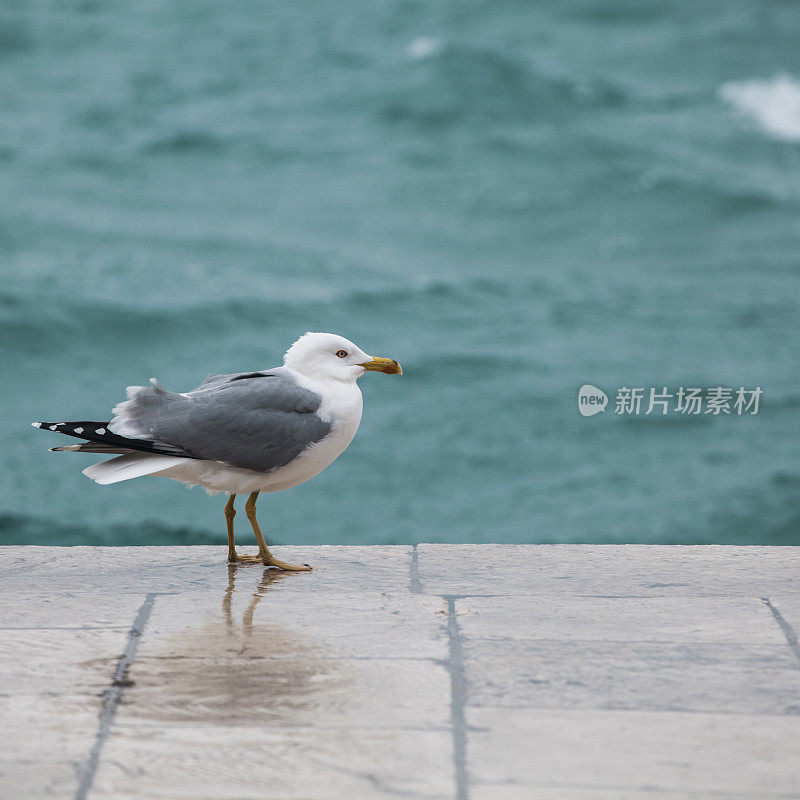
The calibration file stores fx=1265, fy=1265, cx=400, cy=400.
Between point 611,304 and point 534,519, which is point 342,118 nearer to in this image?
point 611,304

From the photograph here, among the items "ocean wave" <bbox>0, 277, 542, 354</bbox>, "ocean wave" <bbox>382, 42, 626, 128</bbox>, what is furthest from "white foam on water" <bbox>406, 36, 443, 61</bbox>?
"ocean wave" <bbox>0, 277, 542, 354</bbox>

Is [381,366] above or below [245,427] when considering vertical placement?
above

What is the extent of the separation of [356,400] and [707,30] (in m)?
36.6

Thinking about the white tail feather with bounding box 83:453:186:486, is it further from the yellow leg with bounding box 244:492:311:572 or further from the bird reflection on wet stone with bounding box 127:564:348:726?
the bird reflection on wet stone with bounding box 127:564:348:726

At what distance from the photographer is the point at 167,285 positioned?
28656 millimetres

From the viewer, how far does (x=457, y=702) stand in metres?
3.46

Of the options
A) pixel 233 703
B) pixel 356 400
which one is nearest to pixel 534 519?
pixel 356 400

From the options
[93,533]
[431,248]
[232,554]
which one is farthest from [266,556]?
[431,248]

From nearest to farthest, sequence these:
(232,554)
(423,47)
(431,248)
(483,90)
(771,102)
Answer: (232,554) < (431,248) < (483,90) < (423,47) < (771,102)

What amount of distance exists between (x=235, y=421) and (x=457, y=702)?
1.68 meters

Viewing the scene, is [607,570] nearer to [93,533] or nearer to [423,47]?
[93,533]

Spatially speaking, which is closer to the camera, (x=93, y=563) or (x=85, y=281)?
(x=93, y=563)

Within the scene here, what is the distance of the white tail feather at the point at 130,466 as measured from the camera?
4613 millimetres

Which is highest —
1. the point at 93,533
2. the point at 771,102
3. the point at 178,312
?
the point at 771,102
